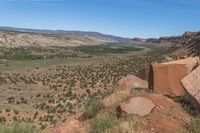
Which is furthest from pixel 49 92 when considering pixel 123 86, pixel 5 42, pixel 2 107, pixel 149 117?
pixel 5 42

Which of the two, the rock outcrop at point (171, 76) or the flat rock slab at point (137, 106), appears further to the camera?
the rock outcrop at point (171, 76)

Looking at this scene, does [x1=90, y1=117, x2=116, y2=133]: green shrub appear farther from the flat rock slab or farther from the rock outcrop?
the rock outcrop

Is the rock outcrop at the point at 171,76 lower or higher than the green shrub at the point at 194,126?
higher

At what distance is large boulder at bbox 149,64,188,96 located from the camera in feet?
50.0

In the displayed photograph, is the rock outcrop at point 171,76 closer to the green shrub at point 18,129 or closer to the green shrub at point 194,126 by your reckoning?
the green shrub at point 194,126

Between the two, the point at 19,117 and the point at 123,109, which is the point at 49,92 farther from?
the point at 123,109

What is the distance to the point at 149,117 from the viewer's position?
1238cm

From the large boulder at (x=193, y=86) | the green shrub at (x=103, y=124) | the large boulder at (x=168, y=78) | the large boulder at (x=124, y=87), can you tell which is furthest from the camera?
the large boulder at (x=168, y=78)

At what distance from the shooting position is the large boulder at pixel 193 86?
12.1 meters

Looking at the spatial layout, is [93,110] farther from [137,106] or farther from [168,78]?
[168,78]

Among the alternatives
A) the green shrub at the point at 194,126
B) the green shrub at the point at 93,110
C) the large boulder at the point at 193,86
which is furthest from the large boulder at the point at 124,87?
the green shrub at the point at 194,126

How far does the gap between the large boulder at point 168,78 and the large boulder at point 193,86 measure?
227 centimetres

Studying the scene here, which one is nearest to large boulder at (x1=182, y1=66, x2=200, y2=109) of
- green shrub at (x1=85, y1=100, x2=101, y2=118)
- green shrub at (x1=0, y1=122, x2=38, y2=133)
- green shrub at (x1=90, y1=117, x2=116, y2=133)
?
green shrub at (x1=90, y1=117, x2=116, y2=133)

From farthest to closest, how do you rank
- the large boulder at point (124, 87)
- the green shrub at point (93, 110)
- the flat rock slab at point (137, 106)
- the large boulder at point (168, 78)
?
1. the large boulder at point (168, 78)
2. the green shrub at point (93, 110)
3. the large boulder at point (124, 87)
4. the flat rock slab at point (137, 106)
